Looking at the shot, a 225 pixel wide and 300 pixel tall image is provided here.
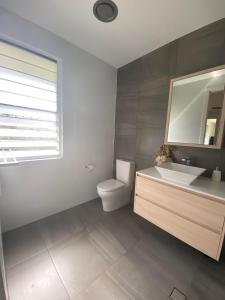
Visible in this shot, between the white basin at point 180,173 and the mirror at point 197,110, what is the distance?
0.28 metres

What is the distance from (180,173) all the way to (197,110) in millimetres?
844

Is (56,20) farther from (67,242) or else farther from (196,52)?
(67,242)

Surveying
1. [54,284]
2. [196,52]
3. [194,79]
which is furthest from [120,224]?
[196,52]

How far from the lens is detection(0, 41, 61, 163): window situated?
1.54 m

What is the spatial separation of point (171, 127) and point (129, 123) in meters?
0.78

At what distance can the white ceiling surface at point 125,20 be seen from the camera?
4.39 feet

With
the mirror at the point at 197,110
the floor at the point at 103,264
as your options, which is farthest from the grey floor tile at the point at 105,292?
the mirror at the point at 197,110

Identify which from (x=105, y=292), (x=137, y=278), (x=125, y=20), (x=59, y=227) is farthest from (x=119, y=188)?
(x=125, y=20)

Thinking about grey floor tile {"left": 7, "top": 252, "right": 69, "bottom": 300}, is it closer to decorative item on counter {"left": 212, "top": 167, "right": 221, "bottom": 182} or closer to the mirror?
decorative item on counter {"left": 212, "top": 167, "right": 221, "bottom": 182}

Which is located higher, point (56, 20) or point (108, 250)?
point (56, 20)

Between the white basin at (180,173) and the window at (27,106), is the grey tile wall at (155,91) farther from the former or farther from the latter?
the window at (27,106)

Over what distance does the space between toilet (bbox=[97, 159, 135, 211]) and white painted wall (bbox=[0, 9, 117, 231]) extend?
36 cm

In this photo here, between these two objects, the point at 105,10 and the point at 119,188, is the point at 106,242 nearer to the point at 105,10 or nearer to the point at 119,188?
the point at 119,188

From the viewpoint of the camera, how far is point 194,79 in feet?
5.22
